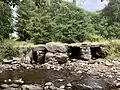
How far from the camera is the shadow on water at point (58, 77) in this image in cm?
677

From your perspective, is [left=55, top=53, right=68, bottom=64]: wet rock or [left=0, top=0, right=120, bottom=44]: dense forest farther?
[left=0, top=0, right=120, bottom=44]: dense forest

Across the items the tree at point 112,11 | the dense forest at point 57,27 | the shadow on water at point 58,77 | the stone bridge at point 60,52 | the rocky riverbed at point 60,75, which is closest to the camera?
the rocky riverbed at point 60,75

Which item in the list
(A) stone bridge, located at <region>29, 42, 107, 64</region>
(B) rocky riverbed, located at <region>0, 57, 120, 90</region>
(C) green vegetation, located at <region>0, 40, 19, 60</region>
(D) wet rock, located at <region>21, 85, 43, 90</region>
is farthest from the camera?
(A) stone bridge, located at <region>29, 42, 107, 64</region>

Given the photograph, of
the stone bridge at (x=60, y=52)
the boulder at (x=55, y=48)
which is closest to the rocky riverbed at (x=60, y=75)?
the stone bridge at (x=60, y=52)

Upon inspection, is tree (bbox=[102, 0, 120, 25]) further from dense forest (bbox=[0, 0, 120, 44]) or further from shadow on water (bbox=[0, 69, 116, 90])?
shadow on water (bbox=[0, 69, 116, 90])

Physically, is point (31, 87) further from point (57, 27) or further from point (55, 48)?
point (57, 27)

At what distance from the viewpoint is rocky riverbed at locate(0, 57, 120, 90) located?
6660 mm

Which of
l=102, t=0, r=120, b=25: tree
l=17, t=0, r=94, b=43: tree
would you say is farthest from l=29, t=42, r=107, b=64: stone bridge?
l=102, t=0, r=120, b=25: tree

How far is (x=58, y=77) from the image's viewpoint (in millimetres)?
7809

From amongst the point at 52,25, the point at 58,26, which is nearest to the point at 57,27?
the point at 58,26

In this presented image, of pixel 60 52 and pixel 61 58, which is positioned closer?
pixel 61 58

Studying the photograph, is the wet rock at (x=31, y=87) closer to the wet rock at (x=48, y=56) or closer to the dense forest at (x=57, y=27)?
the wet rock at (x=48, y=56)

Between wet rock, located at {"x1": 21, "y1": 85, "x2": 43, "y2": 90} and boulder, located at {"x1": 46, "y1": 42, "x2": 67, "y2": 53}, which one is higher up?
boulder, located at {"x1": 46, "y1": 42, "x2": 67, "y2": 53}

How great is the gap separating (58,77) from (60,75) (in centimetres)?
31
